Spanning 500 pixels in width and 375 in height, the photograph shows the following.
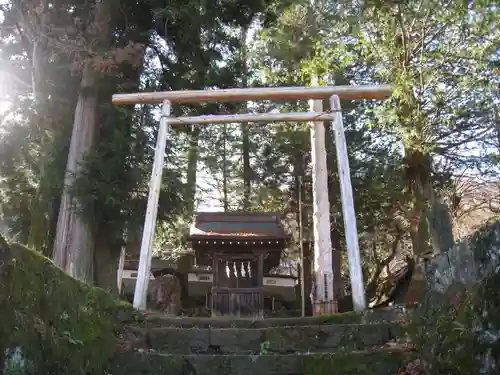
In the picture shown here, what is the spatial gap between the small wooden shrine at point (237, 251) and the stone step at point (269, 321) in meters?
5.87

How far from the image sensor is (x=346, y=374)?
3811mm

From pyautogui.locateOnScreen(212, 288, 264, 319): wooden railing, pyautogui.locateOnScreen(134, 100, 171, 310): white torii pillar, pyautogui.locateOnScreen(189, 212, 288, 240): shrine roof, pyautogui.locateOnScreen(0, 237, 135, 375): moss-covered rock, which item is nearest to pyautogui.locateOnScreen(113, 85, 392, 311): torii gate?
pyautogui.locateOnScreen(134, 100, 171, 310): white torii pillar

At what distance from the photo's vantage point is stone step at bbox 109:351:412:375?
12.5ft

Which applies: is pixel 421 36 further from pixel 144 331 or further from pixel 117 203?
pixel 144 331

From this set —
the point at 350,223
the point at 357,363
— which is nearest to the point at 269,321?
the point at 357,363

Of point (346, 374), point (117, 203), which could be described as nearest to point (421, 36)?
point (117, 203)

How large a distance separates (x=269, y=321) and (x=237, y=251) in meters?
6.43

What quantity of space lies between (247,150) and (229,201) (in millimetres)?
2297

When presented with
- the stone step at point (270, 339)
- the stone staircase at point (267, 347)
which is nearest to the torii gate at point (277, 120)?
the stone staircase at point (267, 347)

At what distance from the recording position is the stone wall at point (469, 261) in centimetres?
288

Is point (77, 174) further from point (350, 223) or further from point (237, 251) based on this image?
point (350, 223)

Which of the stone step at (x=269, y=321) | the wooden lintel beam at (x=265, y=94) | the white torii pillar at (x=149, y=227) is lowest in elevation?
the stone step at (x=269, y=321)

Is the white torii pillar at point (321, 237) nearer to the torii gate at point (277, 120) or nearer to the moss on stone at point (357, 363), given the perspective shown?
the torii gate at point (277, 120)

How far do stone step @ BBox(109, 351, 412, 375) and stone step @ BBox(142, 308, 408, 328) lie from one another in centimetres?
115
